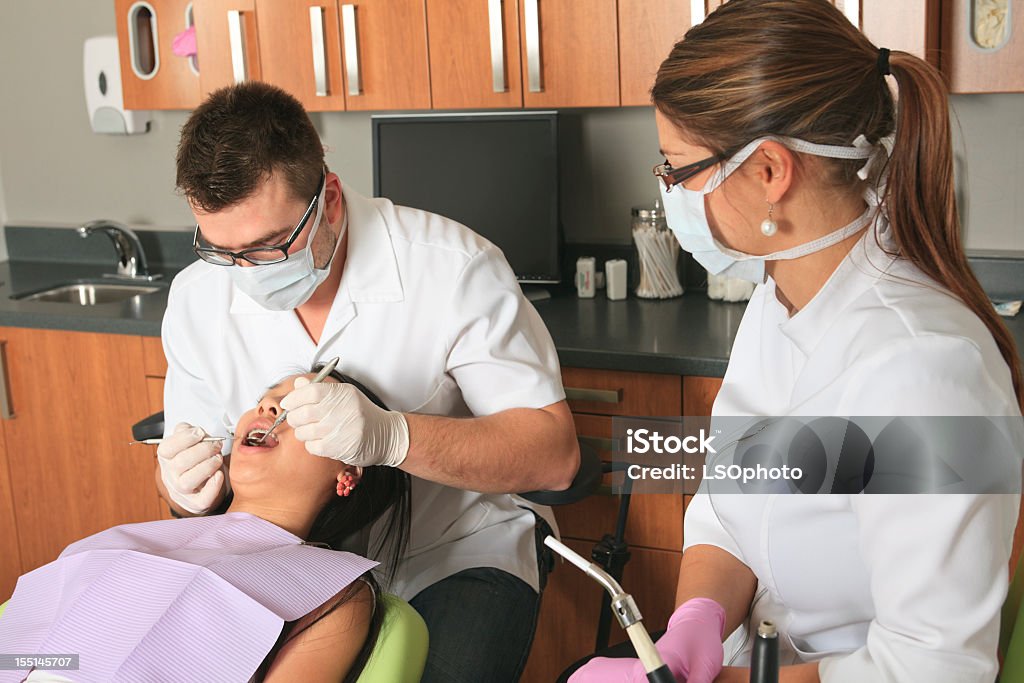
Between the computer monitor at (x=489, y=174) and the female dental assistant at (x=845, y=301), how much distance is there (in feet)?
4.25

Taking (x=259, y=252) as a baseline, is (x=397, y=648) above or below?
below

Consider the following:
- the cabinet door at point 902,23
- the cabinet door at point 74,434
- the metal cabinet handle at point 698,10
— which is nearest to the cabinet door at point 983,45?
the cabinet door at point 902,23

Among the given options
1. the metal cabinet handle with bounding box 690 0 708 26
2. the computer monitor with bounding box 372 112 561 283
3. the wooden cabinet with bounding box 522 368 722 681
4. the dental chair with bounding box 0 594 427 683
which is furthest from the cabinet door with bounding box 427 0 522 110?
the dental chair with bounding box 0 594 427 683

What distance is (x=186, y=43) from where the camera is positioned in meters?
2.82

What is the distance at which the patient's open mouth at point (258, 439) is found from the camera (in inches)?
64.7

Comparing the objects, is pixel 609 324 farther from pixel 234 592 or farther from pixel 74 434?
pixel 74 434

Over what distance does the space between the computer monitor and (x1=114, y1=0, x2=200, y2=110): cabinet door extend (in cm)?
57

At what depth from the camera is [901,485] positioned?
3.56ft

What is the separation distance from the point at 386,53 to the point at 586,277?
2.38 feet

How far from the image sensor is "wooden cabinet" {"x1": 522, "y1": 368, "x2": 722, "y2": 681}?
2.18m

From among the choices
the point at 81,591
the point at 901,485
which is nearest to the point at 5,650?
the point at 81,591

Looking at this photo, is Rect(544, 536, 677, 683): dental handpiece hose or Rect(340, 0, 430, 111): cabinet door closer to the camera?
Rect(544, 536, 677, 683): dental handpiece hose

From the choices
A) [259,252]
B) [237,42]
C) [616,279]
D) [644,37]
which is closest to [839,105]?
[259,252]

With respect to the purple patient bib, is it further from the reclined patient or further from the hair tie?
the hair tie
